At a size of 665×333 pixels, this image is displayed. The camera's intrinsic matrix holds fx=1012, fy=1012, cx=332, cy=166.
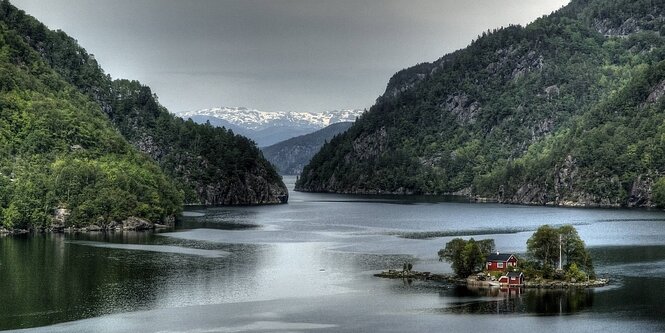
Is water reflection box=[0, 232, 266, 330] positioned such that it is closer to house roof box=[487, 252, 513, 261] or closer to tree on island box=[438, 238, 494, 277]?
tree on island box=[438, 238, 494, 277]

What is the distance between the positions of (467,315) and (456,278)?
22652mm

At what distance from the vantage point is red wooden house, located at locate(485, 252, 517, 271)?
4638 inches

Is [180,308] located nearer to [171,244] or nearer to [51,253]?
[51,253]

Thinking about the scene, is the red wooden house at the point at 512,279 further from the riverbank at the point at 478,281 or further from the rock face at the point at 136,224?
the rock face at the point at 136,224

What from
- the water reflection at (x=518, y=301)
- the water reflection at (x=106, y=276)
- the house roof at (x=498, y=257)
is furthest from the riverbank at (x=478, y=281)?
the water reflection at (x=106, y=276)

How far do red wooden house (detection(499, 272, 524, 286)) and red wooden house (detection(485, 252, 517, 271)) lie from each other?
8.90ft

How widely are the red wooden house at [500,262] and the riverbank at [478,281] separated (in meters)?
2.88

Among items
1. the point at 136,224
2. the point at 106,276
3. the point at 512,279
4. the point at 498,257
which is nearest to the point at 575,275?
the point at 512,279

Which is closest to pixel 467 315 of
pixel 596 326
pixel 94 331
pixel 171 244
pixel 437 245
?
pixel 596 326

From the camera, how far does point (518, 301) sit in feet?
346

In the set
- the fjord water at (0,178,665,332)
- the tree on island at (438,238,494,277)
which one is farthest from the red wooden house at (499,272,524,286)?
the tree on island at (438,238,494,277)

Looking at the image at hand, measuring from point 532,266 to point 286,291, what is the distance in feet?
95.0

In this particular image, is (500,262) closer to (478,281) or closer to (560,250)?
(478,281)

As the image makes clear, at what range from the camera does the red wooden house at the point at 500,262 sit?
387ft
